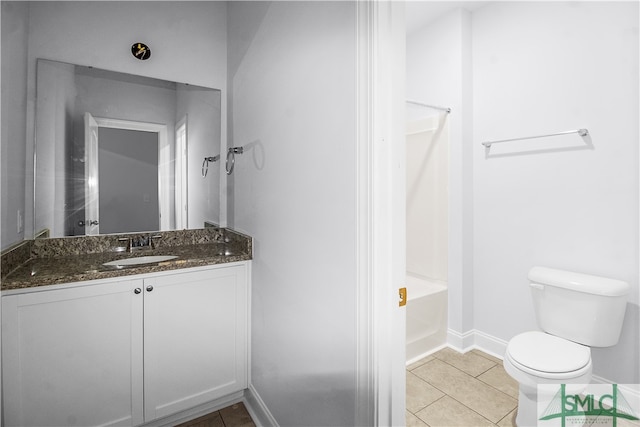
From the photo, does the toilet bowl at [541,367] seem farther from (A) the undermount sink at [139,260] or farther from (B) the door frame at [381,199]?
(A) the undermount sink at [139,260]

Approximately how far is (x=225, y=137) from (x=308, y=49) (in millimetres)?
1156

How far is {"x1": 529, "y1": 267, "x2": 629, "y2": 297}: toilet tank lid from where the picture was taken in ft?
5.57

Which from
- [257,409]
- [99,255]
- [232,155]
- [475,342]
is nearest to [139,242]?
[99,255]

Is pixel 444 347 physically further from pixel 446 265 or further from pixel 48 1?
pixel 48 1

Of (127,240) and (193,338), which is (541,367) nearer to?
(193,338)

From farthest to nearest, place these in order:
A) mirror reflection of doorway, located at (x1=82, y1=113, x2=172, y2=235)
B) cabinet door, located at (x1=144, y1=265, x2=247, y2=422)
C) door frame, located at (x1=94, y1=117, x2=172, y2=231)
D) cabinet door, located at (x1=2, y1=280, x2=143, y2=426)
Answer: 1. door frame, located at (x1=94, y1=117, x2=172, y2=231)
2. mirror reflection of doorway, located at (x1=82, y1=113, x2=172, y2=235)
3. cabinet door, located at (x1=144, y1=265, x2=247, y2=422)
4. cabinet door, located at (x1=2, y1=280, x2=143, y2=426)

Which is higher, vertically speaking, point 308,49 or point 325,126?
point 308,49

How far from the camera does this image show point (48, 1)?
171cm

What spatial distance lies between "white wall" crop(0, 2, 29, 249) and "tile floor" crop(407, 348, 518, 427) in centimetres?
219

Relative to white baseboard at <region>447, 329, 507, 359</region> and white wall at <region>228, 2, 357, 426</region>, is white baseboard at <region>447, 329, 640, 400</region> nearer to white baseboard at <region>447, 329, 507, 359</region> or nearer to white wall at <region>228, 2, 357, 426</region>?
white baseboard at <region>447, 329, 507, 359</region>

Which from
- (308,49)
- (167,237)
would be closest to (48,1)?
(167,237)

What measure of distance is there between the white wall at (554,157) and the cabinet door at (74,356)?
2359 mm

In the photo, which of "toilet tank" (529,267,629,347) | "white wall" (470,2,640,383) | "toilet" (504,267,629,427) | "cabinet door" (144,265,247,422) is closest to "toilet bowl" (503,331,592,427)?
"toilet" (504,267,629,427)

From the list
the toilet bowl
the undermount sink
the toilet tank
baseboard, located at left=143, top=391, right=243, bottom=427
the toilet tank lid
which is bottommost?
baseboard, located at left=143, top=391, right=243, bottom=427
